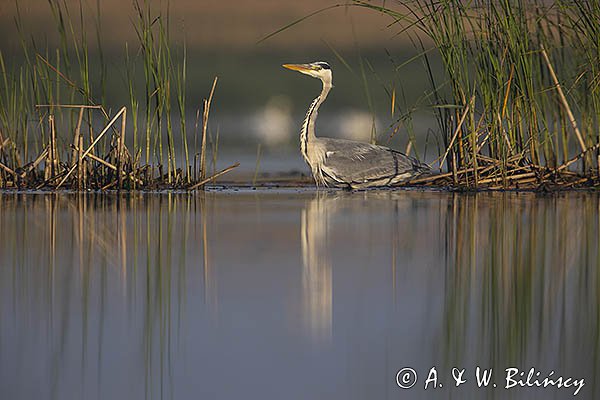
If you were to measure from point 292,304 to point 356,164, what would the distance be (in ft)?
17.0

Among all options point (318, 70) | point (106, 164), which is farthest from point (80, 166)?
point (318, 70)

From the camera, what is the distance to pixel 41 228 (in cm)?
548

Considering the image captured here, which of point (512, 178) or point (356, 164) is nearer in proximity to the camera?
point (512, 178)

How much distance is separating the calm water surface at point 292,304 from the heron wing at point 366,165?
2482 millimetres

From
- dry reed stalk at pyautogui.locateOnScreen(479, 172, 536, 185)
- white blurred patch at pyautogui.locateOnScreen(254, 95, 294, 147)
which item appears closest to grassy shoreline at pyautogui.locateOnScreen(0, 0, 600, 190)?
dry reed stalk at pyautogui.locateOnScreen(479, 172, 536, 185)

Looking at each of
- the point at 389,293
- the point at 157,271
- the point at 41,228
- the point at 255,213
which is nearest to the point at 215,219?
the point at 255,213

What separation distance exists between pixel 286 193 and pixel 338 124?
8.08 m

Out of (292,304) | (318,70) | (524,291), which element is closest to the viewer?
(292,304)

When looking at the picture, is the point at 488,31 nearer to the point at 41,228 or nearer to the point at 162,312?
the point at 41,228

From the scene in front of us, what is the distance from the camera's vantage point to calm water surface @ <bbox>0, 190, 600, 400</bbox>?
2.61 meters

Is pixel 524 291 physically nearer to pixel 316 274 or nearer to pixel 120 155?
pixel 316 274

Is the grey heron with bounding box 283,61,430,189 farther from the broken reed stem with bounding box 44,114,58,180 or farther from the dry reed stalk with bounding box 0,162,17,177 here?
the dry reed stalk with bounding box 0,162,17,177

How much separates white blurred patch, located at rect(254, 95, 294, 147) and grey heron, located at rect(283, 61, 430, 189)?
16.6 ft

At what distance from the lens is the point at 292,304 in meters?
3.51
